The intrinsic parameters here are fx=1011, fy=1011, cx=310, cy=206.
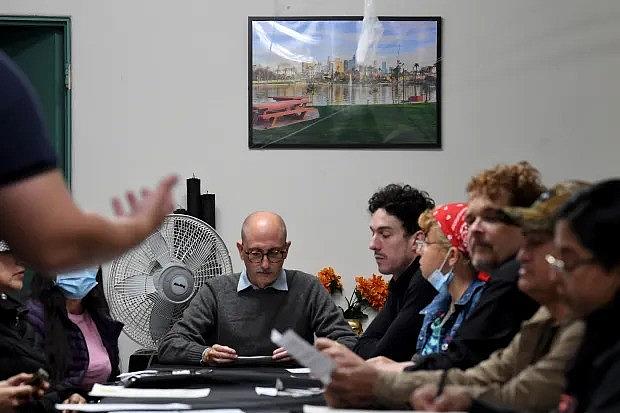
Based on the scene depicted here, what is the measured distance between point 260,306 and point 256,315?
5cm

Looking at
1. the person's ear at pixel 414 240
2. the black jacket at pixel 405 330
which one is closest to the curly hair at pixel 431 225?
the black jacket at pixel 405 330

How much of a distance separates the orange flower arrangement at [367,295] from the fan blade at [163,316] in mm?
1092

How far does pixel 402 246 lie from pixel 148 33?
2205 millimetres

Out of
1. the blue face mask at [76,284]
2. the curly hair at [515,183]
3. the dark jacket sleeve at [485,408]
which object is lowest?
the blue face mask at [76,284]

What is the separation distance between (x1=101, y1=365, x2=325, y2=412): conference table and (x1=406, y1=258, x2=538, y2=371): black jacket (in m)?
0.39

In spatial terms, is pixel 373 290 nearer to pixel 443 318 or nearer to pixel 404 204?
pixel 404 204

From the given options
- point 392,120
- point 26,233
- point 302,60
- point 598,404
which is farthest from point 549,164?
point 26,233

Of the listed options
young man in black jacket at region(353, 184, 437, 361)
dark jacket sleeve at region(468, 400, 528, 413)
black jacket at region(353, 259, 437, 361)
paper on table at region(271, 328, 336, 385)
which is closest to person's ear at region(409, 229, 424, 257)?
young man in black jacket at region(353, 184, 437, 361)

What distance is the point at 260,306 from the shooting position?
4277 millimetres

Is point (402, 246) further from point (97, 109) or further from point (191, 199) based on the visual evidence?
point (97, 109)

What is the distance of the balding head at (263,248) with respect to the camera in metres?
4.28

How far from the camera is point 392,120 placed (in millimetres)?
5582

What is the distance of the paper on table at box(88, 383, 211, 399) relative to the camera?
2.80 metres

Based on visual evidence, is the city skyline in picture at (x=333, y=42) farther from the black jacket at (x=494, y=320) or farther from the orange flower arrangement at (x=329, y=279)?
the black jacket at (x=494, y=320)
